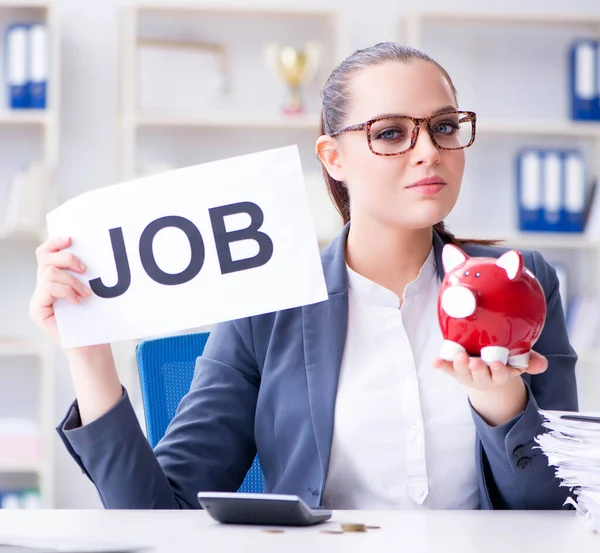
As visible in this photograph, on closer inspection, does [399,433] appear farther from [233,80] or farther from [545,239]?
[233,80]

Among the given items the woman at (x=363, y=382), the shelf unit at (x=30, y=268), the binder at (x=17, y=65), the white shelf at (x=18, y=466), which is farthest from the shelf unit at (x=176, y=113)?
the woman at (x=363, y=382)

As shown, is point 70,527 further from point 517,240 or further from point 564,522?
point 517,240

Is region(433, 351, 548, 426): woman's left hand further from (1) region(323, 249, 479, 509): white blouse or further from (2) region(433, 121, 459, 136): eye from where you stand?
(2) region(433, 121, 459, 136): eye

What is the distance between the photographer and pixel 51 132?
366 centimetres

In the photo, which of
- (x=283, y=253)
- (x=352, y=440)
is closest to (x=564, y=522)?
(x=352, y=440)

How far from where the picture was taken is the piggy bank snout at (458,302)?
3.42ft

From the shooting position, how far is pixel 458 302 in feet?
3.46

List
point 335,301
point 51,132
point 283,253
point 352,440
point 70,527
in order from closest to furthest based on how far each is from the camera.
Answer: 1. point 70,527
2. point 283,253
3. point 352,440
4. point 335,301
5. point 51,132

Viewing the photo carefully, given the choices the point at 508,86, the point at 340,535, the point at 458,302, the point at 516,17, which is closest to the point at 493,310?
the point at 458,302

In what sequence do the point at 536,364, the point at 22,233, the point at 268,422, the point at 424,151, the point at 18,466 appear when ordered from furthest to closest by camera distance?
the point at 22,233 < the point at 18,466 < the point at 268,422 < the point at 424,151 < the point at 536,364

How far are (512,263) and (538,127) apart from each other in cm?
297

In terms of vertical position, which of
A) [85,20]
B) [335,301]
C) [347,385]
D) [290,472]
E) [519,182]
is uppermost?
[85,20]

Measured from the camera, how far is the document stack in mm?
1060

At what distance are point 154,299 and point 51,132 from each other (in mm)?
2663
